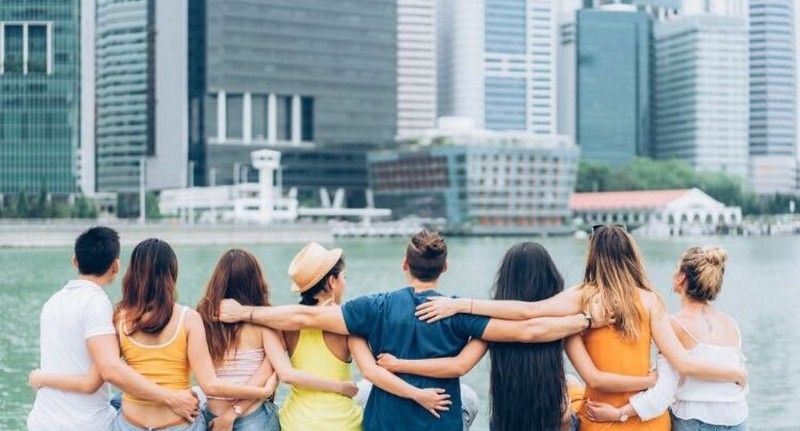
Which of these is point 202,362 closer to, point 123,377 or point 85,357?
point 123,377

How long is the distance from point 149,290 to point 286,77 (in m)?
141

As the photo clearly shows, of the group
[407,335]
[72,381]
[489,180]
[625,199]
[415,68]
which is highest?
[415,68]

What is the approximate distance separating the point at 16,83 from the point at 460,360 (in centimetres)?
12303

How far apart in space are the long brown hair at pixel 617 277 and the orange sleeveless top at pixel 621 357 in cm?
4

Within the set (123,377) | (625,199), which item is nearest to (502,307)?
(123,377)

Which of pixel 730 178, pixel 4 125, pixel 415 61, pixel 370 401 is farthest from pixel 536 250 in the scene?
pixel 415 61

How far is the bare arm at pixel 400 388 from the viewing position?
6.02m

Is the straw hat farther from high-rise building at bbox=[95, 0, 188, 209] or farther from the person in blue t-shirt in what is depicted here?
high-rise building at bbox=[95, 0, 188, 209]

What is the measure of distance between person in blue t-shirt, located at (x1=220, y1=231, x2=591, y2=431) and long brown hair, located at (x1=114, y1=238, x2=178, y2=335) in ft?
1.83

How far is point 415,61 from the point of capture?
175 meters

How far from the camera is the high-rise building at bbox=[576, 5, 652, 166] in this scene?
579 ft

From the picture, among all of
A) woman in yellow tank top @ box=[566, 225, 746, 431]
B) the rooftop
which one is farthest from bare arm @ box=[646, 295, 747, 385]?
the rooftop

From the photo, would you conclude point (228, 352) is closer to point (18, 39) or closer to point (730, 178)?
→ point (18, 39)

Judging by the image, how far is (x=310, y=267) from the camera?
247 inches
